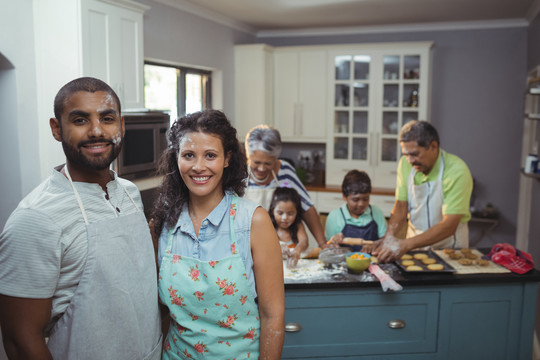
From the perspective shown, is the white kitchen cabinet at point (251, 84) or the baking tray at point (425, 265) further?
the white kitchen cabinet at point (251, 84)

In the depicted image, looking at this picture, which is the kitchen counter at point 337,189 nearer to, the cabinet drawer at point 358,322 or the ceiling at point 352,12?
the ceiling at point 352,12

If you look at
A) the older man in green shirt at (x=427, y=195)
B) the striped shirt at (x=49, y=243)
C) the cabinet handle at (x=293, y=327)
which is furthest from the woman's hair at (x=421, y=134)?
the striped shirt at (x=49, y=243)

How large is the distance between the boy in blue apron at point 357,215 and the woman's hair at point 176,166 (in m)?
1.42

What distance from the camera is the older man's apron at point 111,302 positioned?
113cm

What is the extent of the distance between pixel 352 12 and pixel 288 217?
276cm

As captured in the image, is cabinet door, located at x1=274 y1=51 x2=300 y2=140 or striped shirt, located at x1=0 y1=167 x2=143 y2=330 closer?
striped shirt, located at x1=0 y1=167 x2=143 y2=330

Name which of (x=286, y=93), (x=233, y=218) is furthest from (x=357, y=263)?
(x=286, y=93)

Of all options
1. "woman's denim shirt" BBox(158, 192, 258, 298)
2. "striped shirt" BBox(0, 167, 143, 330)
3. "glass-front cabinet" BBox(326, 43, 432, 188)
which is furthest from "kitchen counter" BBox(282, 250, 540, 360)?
"glass-front cabinet" BBox(326, 43, 432, 188)

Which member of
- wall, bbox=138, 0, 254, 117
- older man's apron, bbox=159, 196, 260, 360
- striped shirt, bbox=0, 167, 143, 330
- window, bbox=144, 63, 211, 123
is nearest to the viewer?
striped shirt, bbox=0, 167, 143, 330

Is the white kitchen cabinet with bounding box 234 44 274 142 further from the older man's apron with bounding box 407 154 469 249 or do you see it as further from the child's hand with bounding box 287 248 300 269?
the child's hand with bounding box 287 248 300 269

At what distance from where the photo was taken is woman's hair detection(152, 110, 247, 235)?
4.45 feet

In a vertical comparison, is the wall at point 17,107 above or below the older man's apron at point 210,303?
above

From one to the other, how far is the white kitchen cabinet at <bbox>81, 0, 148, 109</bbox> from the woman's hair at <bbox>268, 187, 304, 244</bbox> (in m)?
1.24

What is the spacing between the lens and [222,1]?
4.08 meters
